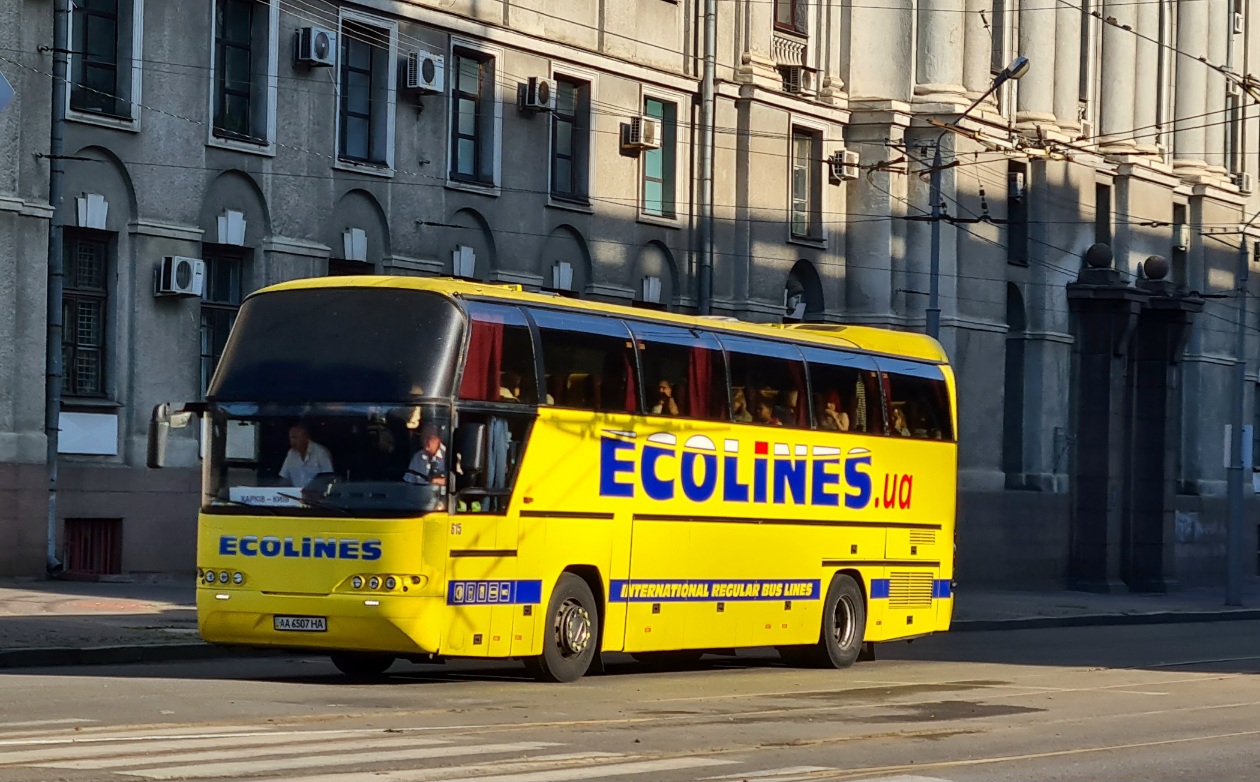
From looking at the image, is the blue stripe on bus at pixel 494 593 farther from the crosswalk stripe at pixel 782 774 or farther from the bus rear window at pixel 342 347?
the crosswalk stripe at pixel 782 774

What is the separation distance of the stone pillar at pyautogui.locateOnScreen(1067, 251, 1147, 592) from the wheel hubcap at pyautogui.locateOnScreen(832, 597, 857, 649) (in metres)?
24.8

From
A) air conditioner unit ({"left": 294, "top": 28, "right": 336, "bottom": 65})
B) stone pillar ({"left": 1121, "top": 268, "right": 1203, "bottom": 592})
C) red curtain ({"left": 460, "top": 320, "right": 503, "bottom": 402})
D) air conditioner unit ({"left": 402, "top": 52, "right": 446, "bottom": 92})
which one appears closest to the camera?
red curtain ({"left": 460, "top": 320, "right": 503, "bottom": 402})

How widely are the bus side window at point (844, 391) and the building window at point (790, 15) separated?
59.1ft

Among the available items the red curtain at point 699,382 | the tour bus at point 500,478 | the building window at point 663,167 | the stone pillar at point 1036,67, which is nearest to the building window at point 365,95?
the building window at point 663,167

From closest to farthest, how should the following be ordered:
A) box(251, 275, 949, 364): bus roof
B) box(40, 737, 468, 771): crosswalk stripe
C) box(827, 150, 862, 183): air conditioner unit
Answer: box(40, 737, 468, 771): crosswalk stripe
box(251, 275, 949, 364): bus roof
box(827, 150, 862, 183): air conditioner unit

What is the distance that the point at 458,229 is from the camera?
3369 cm

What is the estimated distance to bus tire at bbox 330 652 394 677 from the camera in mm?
19172

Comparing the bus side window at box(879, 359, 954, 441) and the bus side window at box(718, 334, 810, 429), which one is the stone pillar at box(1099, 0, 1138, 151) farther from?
the bus side window at box(718, 334, 810, 429)

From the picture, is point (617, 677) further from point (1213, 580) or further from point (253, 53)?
point (1213, 580)

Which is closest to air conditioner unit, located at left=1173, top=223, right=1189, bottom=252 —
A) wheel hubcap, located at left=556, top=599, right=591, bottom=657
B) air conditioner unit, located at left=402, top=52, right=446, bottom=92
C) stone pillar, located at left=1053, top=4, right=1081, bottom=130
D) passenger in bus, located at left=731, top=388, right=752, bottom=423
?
stone pillar, located at left=1053, top=4, right=1081, bottom=130

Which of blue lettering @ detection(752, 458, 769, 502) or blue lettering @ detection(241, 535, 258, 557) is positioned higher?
blue lettering @ detection(752, 458, 769, 502)

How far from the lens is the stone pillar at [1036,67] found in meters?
46.2

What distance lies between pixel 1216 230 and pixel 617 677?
119 ft

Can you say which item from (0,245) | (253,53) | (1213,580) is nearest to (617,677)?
(0,245)
